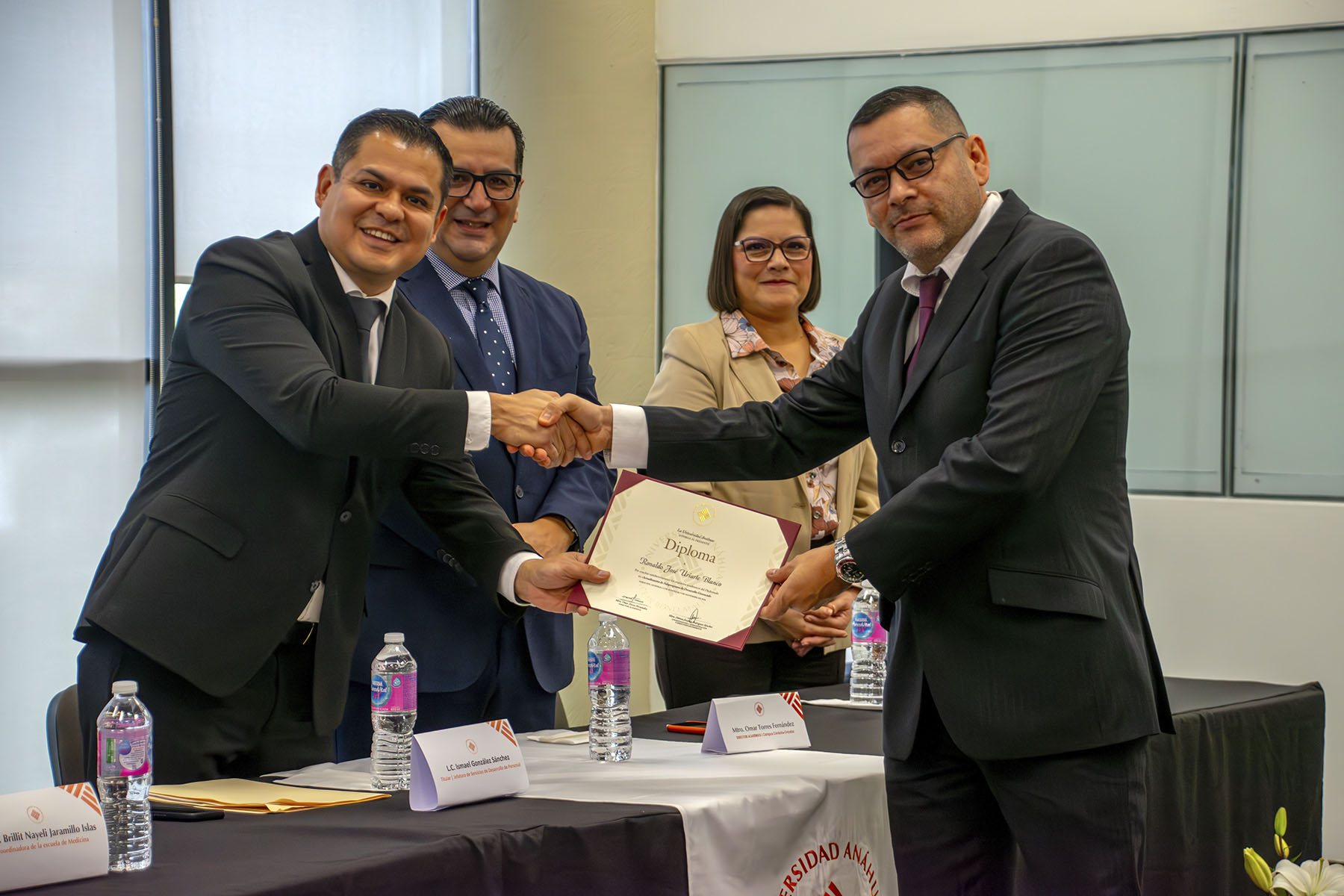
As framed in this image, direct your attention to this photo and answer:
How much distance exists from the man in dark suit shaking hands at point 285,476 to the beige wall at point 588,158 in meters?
2.86

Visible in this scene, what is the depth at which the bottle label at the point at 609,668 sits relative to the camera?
2330 millimetres

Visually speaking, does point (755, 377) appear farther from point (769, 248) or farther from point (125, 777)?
point (125, 777)

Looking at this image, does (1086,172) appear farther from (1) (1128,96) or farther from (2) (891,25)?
(2) (891,25)

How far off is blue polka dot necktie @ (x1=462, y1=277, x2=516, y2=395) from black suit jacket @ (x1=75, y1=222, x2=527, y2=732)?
0.45 metres

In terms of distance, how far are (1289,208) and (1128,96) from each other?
0.74 meters

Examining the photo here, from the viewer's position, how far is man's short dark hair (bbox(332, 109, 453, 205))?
2400 mm

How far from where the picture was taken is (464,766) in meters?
1.88

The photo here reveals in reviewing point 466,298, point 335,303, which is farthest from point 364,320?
point 466,298

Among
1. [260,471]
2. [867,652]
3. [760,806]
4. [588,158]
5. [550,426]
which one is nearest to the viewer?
[760,806]

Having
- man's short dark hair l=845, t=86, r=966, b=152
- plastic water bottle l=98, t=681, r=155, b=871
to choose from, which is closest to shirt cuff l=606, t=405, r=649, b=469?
man's short dark hair l=845, t=86, r=966, b=152

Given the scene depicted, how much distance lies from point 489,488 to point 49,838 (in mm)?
1427

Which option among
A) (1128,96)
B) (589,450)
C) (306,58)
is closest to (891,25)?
(1128,96)

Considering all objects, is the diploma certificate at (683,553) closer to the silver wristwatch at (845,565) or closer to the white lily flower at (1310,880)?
the silver wristwatch at (845,565)

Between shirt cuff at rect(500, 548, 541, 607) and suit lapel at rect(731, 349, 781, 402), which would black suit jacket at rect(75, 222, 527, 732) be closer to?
shirt cuff at rect(500, 548, 541, 607)
